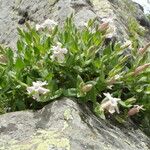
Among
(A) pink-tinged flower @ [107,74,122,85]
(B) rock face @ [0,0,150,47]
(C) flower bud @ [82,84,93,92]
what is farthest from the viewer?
(B) rock face @ [0,0,150,47]

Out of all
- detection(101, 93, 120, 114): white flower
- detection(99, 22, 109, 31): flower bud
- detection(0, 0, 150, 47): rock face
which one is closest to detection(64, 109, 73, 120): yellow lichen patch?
detection(101, 93, 120, 114): white flower

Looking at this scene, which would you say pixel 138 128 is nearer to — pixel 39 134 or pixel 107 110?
pixel 107 110

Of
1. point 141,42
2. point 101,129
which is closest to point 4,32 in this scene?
point 141,42

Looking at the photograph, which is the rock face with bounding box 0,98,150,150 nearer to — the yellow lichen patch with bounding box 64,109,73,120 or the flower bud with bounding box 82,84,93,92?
the yellow lichen patch with bounding box 64,109,73,120

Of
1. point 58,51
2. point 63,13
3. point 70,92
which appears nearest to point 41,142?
point 70,92

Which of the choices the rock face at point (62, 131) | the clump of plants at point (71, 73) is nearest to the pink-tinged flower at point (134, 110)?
the clump of plants at point (71, 73)

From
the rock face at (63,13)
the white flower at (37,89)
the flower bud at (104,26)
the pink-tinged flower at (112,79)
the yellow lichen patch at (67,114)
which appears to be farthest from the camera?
the rock face at (63,13)

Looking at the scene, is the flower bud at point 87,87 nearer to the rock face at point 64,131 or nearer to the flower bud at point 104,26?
the rock face at point 64,131

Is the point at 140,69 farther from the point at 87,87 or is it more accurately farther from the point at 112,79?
the point at 87,87
